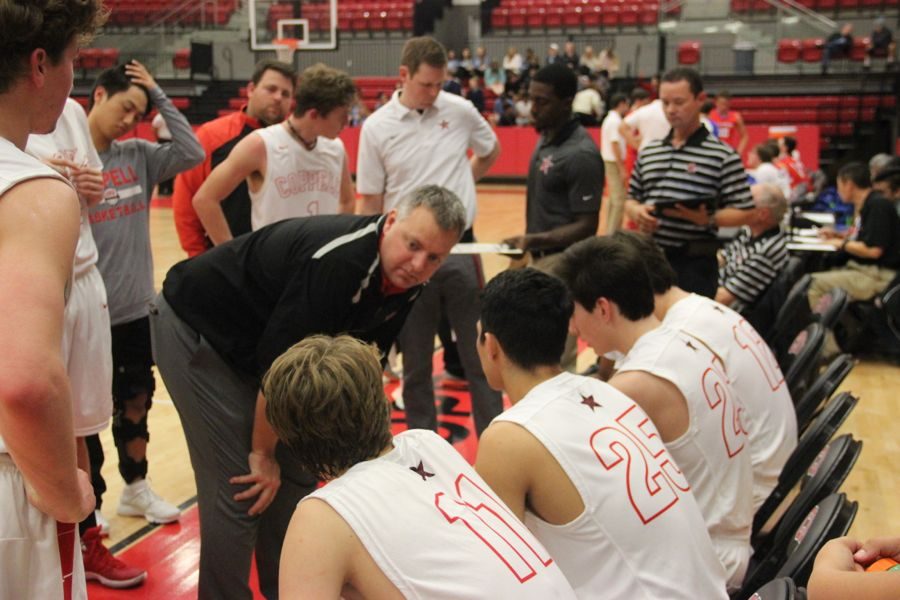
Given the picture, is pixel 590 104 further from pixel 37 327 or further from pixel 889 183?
pixel 37 327

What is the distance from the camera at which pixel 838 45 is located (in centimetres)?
1862

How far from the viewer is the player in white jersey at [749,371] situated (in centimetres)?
306

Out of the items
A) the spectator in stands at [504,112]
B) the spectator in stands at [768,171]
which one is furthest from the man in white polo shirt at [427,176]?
the spectator in stands at [504,112]

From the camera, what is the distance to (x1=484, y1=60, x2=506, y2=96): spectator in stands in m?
20.7

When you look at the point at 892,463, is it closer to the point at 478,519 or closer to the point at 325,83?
the point at 325,83

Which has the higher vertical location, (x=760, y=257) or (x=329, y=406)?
(x=329, y=406)

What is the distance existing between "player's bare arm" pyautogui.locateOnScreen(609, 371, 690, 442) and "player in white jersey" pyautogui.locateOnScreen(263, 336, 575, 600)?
2.98 ft

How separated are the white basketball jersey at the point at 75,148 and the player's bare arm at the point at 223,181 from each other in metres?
0.96

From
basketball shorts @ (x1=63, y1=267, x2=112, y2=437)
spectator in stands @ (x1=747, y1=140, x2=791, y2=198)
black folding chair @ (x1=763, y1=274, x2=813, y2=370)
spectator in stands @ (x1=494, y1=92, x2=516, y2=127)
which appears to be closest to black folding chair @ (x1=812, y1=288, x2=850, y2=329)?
black folding chair @ (x1=763, y1=274, x2=813, y2=370)

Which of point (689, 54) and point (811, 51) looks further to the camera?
point (689, 54)

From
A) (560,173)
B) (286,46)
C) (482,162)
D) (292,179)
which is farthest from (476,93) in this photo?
(292,179)

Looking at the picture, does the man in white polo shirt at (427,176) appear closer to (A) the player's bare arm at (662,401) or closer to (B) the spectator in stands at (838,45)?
(A) the player's bare arm at (662,401)

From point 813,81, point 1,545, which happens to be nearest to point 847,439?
point 1,545

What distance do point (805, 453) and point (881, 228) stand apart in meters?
4.52
